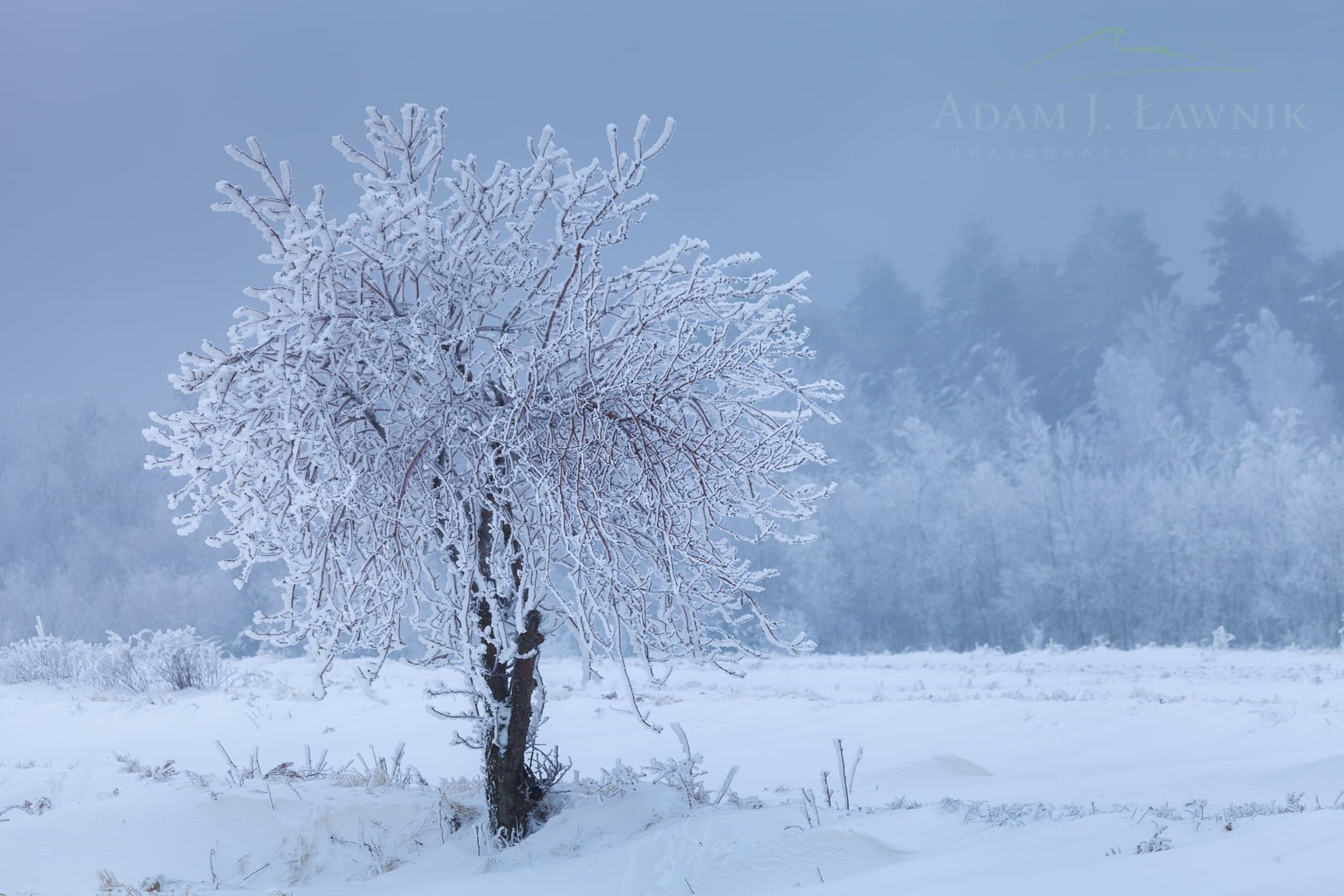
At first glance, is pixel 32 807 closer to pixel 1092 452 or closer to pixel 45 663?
pixel 45 663

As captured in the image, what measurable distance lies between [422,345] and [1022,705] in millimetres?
8777

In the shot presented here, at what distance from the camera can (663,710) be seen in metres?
13.0

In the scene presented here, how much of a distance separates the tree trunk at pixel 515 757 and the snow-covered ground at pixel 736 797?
226 millimetres

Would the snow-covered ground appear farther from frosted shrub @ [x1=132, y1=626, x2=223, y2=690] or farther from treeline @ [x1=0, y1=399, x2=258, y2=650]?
treeline @ [x1=0, y1=399, x2=258, y2=650]

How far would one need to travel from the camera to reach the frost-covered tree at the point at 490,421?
5.43 m

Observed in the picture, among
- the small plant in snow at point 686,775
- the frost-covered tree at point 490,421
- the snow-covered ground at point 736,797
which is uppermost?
the frost-covered tree at point 490,421

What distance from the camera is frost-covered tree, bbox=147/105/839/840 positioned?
5.43 m

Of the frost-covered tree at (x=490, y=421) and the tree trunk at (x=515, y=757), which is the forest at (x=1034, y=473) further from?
the frost-covered tree at (x=490, y=421)

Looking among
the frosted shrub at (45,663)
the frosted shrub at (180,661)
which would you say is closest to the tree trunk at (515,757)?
Answer: the frosted shrub at (180,661)

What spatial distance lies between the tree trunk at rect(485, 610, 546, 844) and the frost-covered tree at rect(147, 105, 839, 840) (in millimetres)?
16

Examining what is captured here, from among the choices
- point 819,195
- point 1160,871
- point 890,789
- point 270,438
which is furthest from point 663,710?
point 819,195

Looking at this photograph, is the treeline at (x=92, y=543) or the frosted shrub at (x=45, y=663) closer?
the frosted shrub at (x=45, y=663)

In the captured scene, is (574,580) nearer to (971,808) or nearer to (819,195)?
(971,808)

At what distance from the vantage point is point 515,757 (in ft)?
20.3
